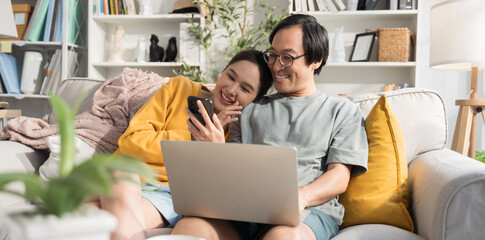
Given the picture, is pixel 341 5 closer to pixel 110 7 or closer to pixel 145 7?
pixel 145 7

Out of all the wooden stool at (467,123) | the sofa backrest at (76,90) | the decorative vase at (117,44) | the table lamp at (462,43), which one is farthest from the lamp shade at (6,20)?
the wooden stool at (467,123)

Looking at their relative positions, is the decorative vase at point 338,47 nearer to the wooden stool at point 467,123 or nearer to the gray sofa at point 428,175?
the wooden stool at point 467,123

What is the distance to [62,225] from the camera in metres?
0.41

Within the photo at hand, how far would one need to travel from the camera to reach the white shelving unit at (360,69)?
330cm

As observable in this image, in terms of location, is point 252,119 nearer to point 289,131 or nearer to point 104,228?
point 289,131

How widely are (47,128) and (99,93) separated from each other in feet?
0.79

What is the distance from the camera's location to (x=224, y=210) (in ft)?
3.28

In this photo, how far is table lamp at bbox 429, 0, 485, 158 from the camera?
7.16 ft

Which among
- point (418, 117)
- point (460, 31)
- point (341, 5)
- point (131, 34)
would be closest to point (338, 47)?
point (341, 5)

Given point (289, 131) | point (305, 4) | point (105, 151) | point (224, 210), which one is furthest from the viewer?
point (305, 4)

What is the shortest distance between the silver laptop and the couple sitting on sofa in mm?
120

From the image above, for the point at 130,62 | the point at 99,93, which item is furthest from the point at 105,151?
the point at 130,62

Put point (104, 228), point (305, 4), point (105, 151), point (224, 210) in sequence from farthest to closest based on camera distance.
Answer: point (305, 4) → point (105, 151) → point (224, 210) → point (104, 228)

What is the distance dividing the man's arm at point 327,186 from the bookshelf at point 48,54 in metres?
2.53
